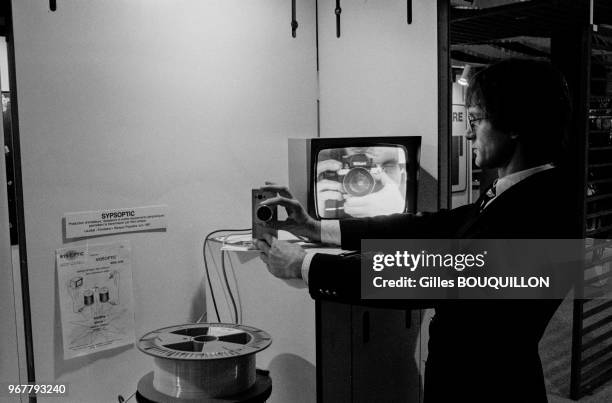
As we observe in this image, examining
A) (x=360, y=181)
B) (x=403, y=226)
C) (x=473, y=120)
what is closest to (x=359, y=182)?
(x=360, y=181)

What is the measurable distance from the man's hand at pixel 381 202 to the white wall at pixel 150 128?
40 centimetres

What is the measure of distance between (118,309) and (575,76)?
2.72 meters

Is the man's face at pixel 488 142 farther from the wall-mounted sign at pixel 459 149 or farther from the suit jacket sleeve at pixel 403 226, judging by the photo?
the wall-mounted sign at pixel 459 149

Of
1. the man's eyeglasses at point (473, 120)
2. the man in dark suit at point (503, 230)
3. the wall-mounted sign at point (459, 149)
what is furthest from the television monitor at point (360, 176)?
the wall-mounted sign at point (459, 149)

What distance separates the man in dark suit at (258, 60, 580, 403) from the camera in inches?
63.4

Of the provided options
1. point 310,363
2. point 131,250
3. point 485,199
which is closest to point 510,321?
point 485,199

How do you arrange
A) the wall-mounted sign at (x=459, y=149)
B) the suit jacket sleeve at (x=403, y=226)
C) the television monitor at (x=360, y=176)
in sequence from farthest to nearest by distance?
the wall-mounted sign at (x=459, y=149)
the television monitor at (x=360, y=176)
the suit jacket sleeve at (x=403, y=226)

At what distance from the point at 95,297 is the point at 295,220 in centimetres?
79

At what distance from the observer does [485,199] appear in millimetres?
1875

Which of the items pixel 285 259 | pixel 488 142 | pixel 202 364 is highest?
pixel 488 142

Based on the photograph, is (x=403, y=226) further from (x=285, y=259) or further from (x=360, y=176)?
(x=285, y=259)

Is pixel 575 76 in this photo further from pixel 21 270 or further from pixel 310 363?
pixel 21 270

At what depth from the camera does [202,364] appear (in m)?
1.84

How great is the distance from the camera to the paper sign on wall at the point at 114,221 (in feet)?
7.34
